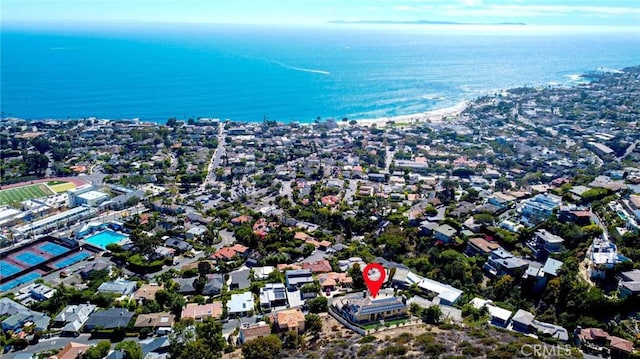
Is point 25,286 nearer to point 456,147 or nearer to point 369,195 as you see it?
point 369,195

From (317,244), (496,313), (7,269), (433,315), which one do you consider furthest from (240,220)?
(496,313)

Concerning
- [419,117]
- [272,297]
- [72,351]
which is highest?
[72,351]

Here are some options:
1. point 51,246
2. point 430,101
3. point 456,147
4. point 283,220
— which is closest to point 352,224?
point 283,220

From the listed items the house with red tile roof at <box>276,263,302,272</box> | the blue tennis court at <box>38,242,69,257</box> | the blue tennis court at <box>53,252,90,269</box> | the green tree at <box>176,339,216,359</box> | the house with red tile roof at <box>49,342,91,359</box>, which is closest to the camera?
the green tree at <box>176,339,216,359</box>

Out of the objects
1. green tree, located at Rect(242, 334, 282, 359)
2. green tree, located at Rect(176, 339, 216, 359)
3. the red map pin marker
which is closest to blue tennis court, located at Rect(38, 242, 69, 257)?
green tree, located at Rect(176, 339, 216, 359)

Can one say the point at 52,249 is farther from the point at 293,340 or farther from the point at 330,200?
the point at 330,200

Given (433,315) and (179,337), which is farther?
(433,315)

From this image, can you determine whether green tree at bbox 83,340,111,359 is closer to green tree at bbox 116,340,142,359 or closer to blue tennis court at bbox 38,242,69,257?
green tree at bbox 116,340,142,359
